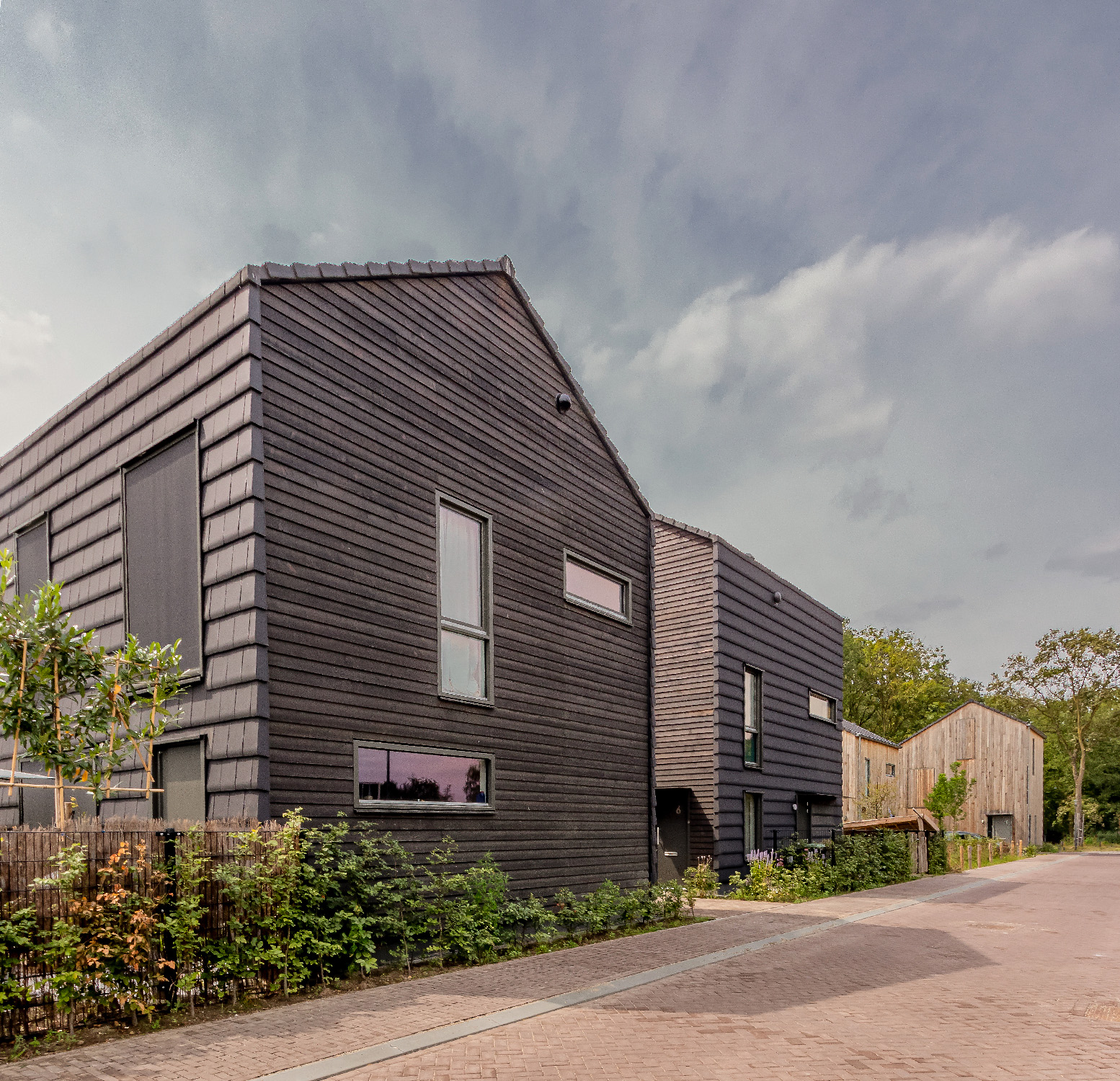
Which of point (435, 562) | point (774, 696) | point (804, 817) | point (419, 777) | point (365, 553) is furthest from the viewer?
point (804, 817)

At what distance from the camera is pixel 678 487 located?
985 inches

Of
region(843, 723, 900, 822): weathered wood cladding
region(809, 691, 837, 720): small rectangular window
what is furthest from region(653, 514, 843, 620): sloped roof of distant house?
region(843, 723, 900, 822): weathered wood cladding

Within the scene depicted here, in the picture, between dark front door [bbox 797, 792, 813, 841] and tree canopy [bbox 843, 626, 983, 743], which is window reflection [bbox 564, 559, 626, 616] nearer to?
dark front door [bbox 797, 792, 813, 841]

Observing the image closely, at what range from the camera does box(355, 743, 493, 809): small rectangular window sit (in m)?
9.70

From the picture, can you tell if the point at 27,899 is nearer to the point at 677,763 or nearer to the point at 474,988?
the point at 474,988

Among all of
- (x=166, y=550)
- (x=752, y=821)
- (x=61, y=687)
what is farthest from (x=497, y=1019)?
(x=752, y=821)

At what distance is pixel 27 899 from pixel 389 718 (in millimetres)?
4120

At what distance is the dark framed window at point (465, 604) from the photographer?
11.2 meters

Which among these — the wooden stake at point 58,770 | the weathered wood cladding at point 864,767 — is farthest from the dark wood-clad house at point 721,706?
the weathered wood cladding at point 864,767

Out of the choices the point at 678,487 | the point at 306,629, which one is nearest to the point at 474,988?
the point at 306,629

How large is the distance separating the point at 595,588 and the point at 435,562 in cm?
409

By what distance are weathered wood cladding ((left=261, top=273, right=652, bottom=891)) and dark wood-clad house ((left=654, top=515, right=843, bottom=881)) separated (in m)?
4.36

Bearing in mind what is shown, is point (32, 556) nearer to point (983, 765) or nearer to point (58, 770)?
point (58, 770)

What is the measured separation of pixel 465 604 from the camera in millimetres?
11625
